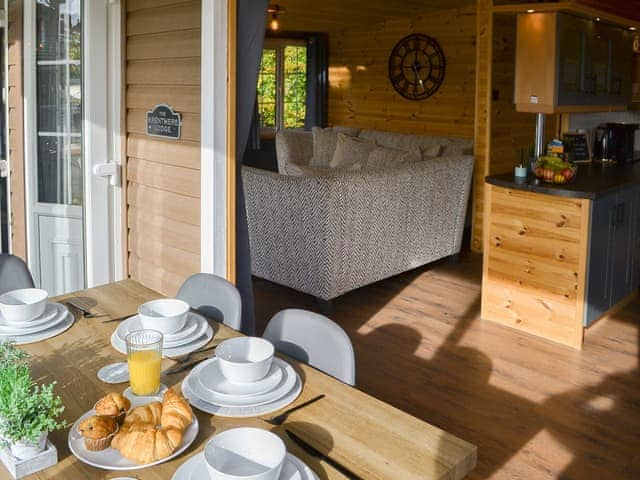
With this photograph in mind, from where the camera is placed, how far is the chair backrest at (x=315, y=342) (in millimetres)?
2031

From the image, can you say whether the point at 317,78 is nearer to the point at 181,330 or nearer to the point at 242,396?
the point at 181,330

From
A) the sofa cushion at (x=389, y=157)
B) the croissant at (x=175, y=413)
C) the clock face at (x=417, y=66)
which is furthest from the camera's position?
the clock face at (x=417, y=66)

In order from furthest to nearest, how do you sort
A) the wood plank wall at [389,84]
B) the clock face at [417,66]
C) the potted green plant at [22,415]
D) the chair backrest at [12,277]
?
the clock face at [417,66]
the wood plank wall at [389,84]
the chair backrest at [12,277]
the potted green plant at [22,415]

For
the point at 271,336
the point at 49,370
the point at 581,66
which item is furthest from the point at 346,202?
the point at 49,370

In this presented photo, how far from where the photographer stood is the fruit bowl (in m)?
4.18

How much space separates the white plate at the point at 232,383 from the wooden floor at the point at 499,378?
1.36 m

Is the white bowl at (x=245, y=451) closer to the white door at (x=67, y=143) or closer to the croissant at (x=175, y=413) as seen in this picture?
the croissant at (x=175, y=413)

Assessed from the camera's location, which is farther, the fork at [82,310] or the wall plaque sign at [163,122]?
the wall plaque sign at [163,122]

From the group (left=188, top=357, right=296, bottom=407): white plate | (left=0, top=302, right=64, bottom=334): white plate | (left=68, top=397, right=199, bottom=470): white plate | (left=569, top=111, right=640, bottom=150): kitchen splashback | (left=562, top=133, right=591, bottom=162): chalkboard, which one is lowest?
(left=68, top=397, right=199, bottom=470): white plate

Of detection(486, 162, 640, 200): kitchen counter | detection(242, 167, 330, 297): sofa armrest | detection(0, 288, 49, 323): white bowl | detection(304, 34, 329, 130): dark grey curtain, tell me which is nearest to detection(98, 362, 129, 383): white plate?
detection(0, 288, 49, 323): white bowl

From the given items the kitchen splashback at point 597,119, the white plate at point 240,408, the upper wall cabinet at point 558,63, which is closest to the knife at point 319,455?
the white plate at point 240,408

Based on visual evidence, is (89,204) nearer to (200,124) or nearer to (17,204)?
(17,204)

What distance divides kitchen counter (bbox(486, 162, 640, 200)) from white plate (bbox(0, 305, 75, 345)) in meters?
2.77

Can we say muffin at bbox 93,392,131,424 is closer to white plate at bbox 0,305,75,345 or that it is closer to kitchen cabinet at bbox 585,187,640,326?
white plate at bbox 0,305,75,345
